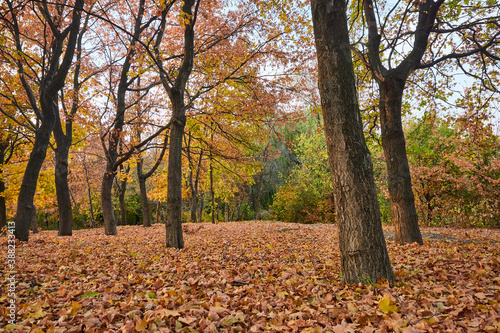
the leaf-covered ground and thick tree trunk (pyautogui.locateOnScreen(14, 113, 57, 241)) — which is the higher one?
thick tree trunk (pyautogui.locateOnScreen(14, 113, 57, 241))

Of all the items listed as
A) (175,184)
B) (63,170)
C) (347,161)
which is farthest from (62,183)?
(347,161)

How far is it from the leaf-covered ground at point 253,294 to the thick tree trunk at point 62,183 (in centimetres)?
583

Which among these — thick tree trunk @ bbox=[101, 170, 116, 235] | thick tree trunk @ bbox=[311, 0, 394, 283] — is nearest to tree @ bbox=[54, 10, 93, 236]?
thick tree trunk @ bbox=[101, 170, 116, 235]

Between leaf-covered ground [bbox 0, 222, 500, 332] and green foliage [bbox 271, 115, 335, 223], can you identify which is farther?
green foliage [bbox 271, 115, 335, 223]

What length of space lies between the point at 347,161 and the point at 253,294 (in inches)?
74.9

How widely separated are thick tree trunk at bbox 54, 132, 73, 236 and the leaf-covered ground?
5.83 metres

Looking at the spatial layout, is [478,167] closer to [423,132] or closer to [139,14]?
[423,132]

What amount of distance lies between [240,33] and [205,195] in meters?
21.7

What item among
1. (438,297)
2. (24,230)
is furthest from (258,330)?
(24,230)

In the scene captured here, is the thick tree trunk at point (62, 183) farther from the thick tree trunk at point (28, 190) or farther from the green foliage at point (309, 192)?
the green foliage at point (309, 192)

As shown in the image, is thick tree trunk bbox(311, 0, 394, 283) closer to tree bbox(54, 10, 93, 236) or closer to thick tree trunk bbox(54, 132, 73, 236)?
tree bbox(54, 10, 93, 236)

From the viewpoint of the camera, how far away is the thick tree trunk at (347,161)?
3.15 meters

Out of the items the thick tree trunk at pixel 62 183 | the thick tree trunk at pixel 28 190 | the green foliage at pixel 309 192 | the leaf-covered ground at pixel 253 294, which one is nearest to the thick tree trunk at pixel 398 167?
the leaf-covered ground at pixel 253 294

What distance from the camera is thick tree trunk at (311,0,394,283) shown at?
3.15m
